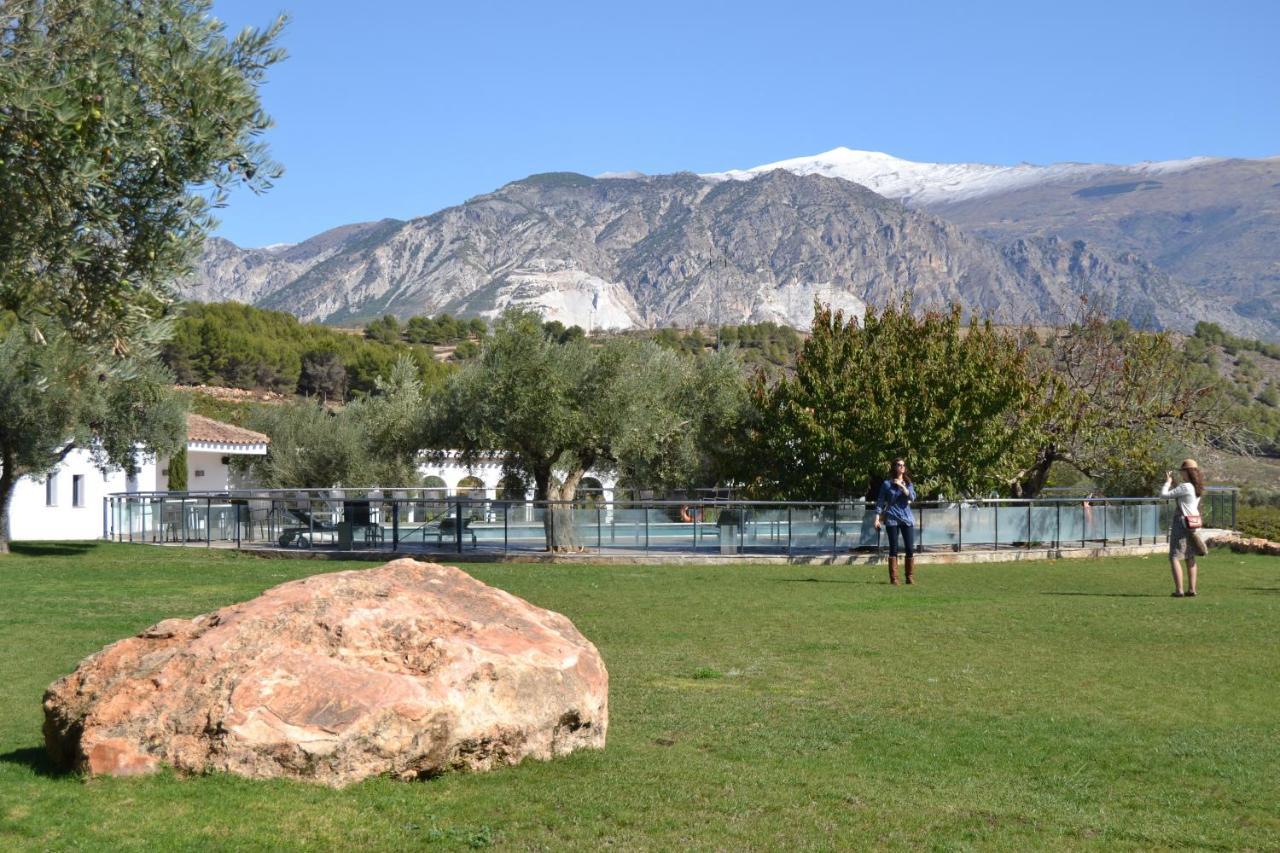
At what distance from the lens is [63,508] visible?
3972cm

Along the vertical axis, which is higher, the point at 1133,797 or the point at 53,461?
the point at 53,461

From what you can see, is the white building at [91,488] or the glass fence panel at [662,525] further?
the white building at [91,488]

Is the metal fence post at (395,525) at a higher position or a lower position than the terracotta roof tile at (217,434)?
lower

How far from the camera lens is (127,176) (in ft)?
30.8

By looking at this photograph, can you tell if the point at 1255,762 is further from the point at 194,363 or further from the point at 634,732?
the point at 194,363

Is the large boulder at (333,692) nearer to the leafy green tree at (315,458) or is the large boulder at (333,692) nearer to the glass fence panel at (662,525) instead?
the glass fence panel at (662,525)

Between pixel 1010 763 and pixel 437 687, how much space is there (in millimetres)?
3461

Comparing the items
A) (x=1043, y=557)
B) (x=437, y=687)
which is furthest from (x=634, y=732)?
(x=1043, y=557)

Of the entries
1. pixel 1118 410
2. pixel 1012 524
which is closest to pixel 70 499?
pixel 1012 524

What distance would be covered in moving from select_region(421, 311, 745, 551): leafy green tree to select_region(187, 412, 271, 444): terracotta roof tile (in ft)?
52.3

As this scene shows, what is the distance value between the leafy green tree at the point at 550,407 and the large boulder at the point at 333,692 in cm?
2085

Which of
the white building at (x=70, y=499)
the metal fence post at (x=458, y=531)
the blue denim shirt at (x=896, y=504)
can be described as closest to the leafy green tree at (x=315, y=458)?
the white building at (x=70, y=499)

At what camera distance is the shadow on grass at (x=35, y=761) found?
7.37 meters

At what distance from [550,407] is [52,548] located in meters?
12.5
